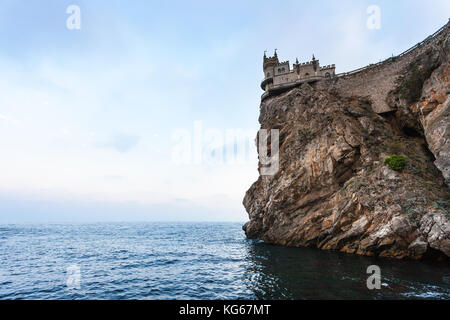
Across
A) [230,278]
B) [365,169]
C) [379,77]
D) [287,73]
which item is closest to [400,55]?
[379,77]

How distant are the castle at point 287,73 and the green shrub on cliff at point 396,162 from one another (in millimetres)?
19382

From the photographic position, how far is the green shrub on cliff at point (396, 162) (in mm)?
25359

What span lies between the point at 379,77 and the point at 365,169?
1560 centimetres

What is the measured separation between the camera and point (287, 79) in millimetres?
43625

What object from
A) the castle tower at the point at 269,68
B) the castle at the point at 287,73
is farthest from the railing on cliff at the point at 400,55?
the castle tower at the point at 269,68

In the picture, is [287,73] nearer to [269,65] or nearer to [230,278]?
[269,65]

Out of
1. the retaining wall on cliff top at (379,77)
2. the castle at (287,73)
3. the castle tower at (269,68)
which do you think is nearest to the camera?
the retaining wall on cliff top at (379,77)

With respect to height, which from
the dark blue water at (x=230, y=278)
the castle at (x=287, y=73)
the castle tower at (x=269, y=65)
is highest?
the castle tower at (x=269, y=65)

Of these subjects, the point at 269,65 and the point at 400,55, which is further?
the point at 269,65

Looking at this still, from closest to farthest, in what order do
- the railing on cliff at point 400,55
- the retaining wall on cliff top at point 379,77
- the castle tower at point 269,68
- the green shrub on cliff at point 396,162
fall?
the green shrub on cliff at point 396,162 → the railing on cliff at point 400,55 → the retaining wall on cliff top at point 379,77 → the castle tower at point 269,68

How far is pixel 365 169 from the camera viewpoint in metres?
28.3

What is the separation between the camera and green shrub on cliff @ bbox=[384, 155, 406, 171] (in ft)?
83.2

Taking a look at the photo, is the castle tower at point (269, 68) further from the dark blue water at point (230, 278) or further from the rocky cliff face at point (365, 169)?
the dark blue water at point (230, 278)

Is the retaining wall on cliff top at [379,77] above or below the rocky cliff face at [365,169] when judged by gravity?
above
